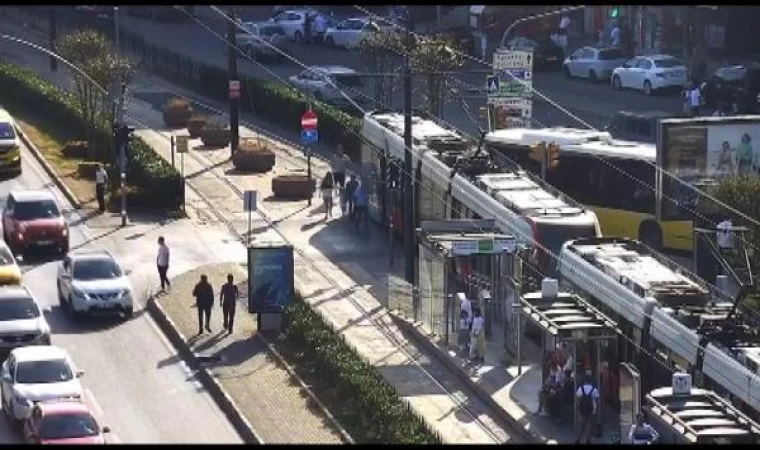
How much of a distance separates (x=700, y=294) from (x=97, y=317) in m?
13.2

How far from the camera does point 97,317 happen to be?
41562 millimetres

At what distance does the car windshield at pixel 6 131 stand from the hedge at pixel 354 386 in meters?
18.1

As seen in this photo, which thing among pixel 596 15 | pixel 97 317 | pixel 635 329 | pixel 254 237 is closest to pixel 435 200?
pixel 254 237

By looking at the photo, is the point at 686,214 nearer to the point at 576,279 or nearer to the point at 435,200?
the point at 435,200

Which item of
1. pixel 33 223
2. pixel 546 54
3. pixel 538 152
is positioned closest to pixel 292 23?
pixel 546 54

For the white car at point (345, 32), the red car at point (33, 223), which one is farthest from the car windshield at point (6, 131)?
the white car at point (345, 32)

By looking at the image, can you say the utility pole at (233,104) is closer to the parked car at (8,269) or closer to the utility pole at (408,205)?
the utility pole at (408,205)

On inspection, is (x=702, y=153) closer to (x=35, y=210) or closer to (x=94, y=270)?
(x=94, y=270)

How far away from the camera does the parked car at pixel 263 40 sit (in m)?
80.9

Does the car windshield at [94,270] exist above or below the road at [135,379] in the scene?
above

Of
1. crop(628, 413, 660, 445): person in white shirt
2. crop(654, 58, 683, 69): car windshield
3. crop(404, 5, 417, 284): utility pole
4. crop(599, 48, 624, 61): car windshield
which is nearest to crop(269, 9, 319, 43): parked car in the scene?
crop(599, 48, 624, 61): car windshield

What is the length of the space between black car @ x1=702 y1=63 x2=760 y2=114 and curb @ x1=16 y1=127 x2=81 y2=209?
21.9 metres

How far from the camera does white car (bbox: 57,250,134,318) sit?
41.1m

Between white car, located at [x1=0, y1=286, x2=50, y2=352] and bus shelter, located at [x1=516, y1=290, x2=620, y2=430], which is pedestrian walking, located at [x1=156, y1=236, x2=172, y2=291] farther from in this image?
bus shelter, located at [x1=516, y1=290, x2=620, y2=430]
